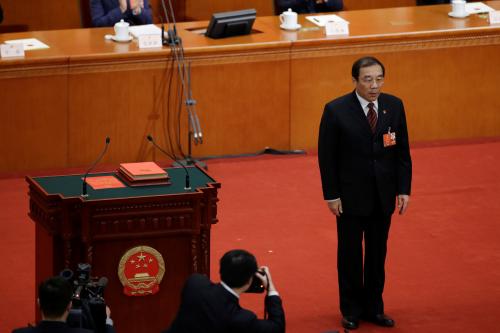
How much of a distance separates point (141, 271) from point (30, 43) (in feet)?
12.1

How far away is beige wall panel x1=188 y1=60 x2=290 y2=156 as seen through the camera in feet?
26.6

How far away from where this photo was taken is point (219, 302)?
13.1 feet

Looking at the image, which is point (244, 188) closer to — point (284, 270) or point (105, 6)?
point (284, 270)

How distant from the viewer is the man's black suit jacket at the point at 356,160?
5.50 meters

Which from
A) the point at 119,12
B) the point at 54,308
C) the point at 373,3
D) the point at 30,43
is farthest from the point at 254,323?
the point at 373,3

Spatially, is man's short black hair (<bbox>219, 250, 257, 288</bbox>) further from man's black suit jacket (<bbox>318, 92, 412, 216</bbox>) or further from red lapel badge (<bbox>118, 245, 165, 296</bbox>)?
man's black suit jacket (<bbox>318, 92, 412, 216</bbox>)

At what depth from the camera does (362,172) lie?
5.52 m

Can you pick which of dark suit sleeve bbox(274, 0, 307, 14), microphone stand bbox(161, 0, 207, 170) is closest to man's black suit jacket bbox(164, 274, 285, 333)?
microphone stand bbox(161, 0, 207, 170)

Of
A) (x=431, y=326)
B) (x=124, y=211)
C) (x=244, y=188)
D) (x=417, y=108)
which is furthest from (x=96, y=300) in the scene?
(x=417, y=108)

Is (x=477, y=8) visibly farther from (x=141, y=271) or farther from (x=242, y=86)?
(x=141, y=271)

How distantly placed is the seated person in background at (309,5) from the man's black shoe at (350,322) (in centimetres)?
440

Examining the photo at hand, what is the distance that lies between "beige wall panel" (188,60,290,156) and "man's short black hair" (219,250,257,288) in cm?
413

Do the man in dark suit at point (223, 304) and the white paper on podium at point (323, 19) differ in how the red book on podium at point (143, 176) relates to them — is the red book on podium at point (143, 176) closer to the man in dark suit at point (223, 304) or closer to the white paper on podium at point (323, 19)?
the man in dark suit at point (223, 304)

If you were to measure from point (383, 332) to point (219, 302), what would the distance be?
1791mm
